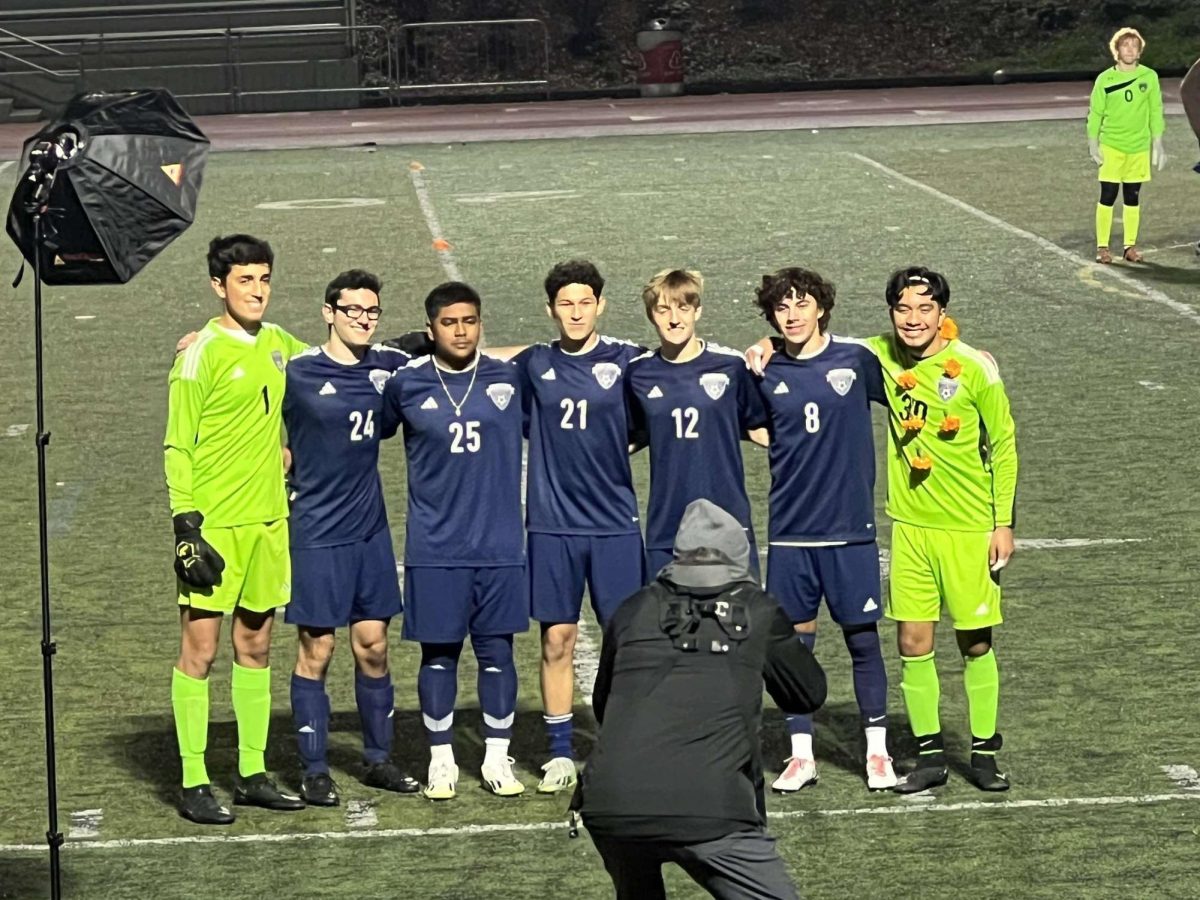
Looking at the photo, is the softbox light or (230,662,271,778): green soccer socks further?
(230,662,271,778): green soccer socks

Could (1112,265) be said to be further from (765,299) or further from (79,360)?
(765,299)

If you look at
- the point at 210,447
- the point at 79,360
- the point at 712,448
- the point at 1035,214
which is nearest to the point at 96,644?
the point at 210,447

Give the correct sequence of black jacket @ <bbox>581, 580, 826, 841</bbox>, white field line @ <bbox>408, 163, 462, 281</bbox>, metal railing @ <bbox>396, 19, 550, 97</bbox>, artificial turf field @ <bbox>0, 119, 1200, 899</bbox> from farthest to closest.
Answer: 1. metal railing @ <bbox>396, 19, 550, 97</bbox>
2. white field line @ <bbox>408, 163, 462, 281</bbox>
3. artificial turf field @ <bbox>0, 119, 1200, 899</bbox>
4. black jacket @ <bbox>581, 580, 826, 841</bbox>

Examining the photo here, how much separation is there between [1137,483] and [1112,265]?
692 centimetres

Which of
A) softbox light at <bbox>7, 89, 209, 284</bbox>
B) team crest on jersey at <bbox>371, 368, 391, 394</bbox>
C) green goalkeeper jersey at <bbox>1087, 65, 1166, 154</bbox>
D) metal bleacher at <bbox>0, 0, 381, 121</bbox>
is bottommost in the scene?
team crest on jersey at <bbox>371, 368, 391, 394</bbox>

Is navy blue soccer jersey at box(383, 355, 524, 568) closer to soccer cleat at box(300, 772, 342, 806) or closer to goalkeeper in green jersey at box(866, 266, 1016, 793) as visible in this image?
soccer cleat at box(300, 772, 342, 806)

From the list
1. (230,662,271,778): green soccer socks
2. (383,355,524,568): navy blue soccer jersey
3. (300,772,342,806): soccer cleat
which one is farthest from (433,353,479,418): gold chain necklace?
(300,772,342,806): soccer cleat

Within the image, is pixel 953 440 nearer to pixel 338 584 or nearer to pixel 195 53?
pixel 338 584

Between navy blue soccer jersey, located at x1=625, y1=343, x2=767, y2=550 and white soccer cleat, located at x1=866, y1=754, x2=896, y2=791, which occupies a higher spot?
navy blue soccer jersey, located at x1=625, y1=343, x2=767, y2=550

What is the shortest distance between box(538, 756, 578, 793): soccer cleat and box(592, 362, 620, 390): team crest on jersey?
142cm

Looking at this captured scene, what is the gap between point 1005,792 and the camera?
27.7 ft

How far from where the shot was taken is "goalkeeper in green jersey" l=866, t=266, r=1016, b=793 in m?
8.37

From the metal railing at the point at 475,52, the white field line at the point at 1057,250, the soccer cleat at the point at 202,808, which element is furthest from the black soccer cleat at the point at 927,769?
the metal railing at the point at 475,52

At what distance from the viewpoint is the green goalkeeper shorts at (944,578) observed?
8.44m
